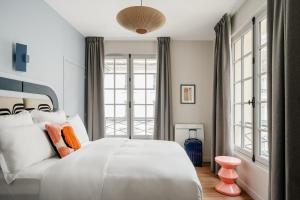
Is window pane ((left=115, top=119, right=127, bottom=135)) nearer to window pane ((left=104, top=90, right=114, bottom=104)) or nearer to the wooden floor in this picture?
window pane ((left=104, top=90, right=114, bottom=104))

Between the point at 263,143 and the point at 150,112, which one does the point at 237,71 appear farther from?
the point at 150,112

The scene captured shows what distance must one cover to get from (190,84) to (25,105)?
3.26 metres

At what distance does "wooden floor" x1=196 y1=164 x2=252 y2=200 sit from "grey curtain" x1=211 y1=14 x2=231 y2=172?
0.63ft

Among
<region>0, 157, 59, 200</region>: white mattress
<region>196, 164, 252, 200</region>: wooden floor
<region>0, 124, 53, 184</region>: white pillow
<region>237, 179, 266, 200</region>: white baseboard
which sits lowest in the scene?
<region>196, 164, 252, 200</region>: wooden floor

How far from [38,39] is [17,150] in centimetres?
174

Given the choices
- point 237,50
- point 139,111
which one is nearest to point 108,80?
point 139,111

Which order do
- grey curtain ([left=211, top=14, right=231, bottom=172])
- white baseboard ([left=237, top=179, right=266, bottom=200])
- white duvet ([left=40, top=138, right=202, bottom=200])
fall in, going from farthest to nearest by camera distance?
grey curtain ([left=211, top=14, right=231, bottom=172]) < white baseboard ([left=237, top=179, right=266, bottom=200]) < white duvet ([left=40, top=138, right=202, bottom=200])

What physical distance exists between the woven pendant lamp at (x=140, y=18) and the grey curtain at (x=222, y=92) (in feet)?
4.91

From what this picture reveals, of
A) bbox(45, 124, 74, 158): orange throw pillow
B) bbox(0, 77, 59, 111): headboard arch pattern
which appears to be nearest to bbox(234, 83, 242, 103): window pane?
bbox(45, 124, 74, 158): orange throw pillow

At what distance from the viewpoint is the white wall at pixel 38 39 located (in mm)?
2244

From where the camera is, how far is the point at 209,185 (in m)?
3.19

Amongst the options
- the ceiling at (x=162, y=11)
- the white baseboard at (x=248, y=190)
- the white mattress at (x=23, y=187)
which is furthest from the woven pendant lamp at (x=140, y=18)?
the white baseboard at (x=248, y=190)

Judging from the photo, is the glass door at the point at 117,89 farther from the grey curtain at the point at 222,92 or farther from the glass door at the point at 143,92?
the grey curtain at the point at 222,92

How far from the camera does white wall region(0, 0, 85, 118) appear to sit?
2.24 meters
